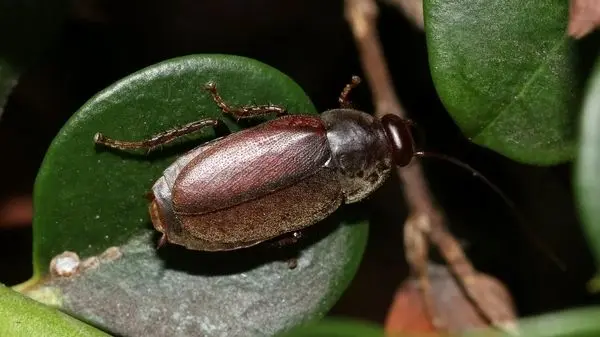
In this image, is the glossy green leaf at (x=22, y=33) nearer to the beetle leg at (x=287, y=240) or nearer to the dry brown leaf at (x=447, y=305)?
the beetle leg at (x=287, y=240)

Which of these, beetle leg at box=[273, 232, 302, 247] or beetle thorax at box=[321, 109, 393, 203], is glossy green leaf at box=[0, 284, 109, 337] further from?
beetle thorax at box=[321, 109, 393, 203]

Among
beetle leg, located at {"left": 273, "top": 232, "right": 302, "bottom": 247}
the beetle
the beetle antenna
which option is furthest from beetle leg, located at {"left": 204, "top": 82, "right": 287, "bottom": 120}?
the beetle antenna

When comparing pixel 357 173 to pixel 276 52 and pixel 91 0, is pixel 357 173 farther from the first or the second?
pixel 91 0

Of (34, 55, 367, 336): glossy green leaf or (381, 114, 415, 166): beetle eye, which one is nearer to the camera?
(34, 55, 367, 336): glossy green leaf

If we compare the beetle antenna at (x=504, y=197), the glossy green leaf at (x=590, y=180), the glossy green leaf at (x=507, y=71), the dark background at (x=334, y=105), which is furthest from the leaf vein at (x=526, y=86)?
the glossy green leaf at (x=590, y=180)

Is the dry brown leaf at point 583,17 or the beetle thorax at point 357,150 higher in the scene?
the dry brown leaf at point 583,17

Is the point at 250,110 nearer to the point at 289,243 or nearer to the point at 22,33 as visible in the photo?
the point at 289,243

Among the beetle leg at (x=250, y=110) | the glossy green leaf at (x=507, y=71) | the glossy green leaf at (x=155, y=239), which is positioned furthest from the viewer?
the beetle leg at (x=250, y=110)
